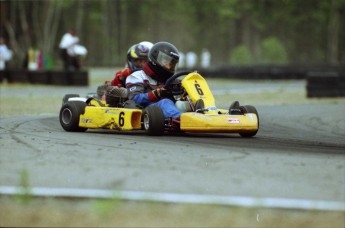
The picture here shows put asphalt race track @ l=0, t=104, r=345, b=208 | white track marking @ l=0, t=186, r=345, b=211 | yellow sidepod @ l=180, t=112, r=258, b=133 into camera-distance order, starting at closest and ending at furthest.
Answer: white track marking @ l=0, t=186, r=345, b=211 → asphalt race track @ l=0, t=104, r=345, b=208 → yellow sidepod @ l=180, t=112, r=258, b=133

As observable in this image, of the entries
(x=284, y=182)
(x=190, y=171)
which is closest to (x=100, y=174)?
(x=190, y=171)

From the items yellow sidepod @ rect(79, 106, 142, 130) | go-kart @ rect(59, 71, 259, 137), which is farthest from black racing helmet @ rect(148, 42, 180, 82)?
yellow sidepod @ rect(79, 106, 142, 130)

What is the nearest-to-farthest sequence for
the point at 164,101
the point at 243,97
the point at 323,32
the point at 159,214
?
the point at 159,214 < the point at 164,101 < the point at 243,97 < the point at 323,32

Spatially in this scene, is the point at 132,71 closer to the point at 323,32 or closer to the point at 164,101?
the point at 164,101

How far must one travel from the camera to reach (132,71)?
A: 36.9 ft

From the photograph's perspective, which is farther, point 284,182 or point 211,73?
point 211,73

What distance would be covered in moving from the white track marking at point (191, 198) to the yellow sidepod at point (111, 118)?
4.42m

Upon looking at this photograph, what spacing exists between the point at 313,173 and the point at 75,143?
2.89 metres

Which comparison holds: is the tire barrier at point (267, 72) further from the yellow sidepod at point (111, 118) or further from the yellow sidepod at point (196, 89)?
the yellow sidepod at point (196, 89)

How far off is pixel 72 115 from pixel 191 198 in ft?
18.4

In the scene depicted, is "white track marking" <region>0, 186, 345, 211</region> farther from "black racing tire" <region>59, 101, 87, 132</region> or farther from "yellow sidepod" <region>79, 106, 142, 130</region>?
"black racing tire" <region>59, 101, 87, 132</region>

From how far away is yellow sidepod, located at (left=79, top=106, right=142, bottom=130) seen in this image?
33.5 feet

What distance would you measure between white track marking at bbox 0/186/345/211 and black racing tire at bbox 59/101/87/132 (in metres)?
5.09

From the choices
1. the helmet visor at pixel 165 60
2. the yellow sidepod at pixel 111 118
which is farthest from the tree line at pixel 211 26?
the helmet visor at pixel 165 60
